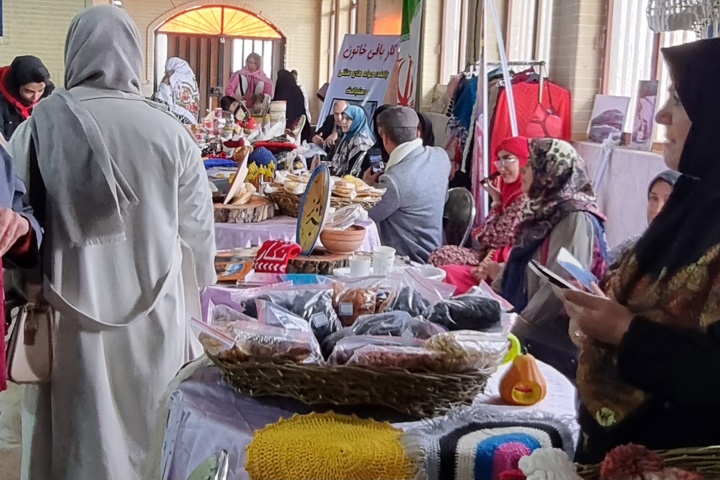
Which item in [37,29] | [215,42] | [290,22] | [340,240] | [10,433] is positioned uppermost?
[290,22]

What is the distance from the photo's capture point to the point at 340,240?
2914 mm

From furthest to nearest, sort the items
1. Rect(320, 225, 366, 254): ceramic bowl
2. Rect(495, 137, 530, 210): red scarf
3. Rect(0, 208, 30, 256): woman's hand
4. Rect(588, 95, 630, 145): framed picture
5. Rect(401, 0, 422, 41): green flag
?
Rect(401, 0, 422, 41): green flag, Rect(588, 95, 630, 145): framed picture, Rect(495, 137, 530, 210): red scarf, Rect(320, 225, 366, 254): ceramic bowl, Rect(0, 208, 30, 256): woman's hand

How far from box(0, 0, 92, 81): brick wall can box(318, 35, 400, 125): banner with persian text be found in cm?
321

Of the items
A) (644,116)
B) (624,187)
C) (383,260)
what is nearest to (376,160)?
(624,187)

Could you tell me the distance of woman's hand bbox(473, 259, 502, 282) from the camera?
3891mm

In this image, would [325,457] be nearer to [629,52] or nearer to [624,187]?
[624,187]

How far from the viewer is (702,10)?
3016 millimetres

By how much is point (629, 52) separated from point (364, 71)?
435 centimetres

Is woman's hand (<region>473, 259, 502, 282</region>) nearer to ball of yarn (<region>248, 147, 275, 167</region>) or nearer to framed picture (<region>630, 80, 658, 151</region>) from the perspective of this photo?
ball of yarn (<region>248, 147, 275, 167</region>)

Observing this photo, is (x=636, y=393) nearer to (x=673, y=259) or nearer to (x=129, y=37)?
(x=673, y=259)

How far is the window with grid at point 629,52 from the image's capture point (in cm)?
545

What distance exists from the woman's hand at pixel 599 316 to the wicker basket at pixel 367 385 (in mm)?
309

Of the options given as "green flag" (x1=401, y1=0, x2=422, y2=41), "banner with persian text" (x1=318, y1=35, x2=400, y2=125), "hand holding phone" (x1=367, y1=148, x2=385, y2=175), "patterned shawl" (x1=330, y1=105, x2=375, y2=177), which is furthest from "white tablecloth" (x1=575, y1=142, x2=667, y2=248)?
"green flag" (x1=401, y1=0, x2=422, y2=41)

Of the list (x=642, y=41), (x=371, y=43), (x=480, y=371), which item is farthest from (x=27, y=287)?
(x=371, y=43)
